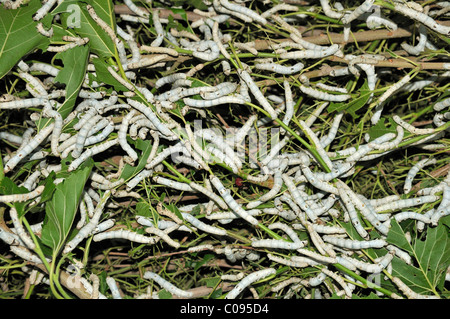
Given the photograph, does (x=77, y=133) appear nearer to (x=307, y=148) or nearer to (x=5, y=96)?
(x=5, y=96)

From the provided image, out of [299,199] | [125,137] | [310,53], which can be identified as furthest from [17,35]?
[299,199]

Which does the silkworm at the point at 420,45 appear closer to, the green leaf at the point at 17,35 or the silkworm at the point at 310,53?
the silkworm at the point at 310,53

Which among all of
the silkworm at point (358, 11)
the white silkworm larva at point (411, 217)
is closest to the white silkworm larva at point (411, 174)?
the white silkworm larva at point (411, 217)

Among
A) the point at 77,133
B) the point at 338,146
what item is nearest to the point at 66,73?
the point at 77,133

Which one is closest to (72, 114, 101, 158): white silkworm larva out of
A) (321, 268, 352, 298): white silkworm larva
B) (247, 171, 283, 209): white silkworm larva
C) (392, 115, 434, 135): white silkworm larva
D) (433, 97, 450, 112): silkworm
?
(247, 171, 283, 209): white silkworm larva

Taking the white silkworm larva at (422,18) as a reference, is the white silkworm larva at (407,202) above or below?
below
